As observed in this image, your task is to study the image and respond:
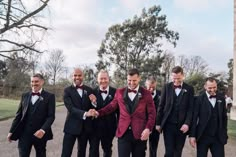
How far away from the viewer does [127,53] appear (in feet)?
185

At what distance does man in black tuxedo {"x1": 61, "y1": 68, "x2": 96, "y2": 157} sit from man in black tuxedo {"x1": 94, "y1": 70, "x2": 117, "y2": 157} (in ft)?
0.50

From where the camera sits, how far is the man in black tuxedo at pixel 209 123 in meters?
6.50

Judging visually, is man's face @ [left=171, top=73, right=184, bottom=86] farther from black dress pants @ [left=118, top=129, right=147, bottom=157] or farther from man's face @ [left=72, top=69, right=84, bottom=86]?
man's face @ [left=72, top=69, right=84, bottom=86]

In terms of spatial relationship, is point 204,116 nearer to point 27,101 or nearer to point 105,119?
point 105,119

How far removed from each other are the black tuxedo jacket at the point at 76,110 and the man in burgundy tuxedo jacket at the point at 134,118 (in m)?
0.70

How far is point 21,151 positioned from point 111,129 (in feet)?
5.16

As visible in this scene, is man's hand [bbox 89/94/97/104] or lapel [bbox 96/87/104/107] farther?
lapel [bbox 96/87/104/107]

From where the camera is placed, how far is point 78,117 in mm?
6582

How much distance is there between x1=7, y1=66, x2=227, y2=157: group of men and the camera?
20.2 feet

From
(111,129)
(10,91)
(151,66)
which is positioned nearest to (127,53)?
(151,66)

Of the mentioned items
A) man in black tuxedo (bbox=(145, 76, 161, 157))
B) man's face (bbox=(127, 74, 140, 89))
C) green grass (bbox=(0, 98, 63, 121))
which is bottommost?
green grass (bbox=(0, 98, 63, 121))

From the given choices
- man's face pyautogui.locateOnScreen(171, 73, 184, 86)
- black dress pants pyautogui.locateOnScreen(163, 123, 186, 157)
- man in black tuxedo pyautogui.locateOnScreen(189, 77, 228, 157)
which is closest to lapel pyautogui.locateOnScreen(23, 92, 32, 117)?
black dress pants pyautogui.locateOnScreen(163, 123, 186, 157)

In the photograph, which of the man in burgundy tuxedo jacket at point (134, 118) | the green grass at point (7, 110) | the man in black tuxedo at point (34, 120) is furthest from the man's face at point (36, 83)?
the green grass at point (7, 110)

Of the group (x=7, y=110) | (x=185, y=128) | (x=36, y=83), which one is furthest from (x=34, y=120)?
(x=7, y=110)
